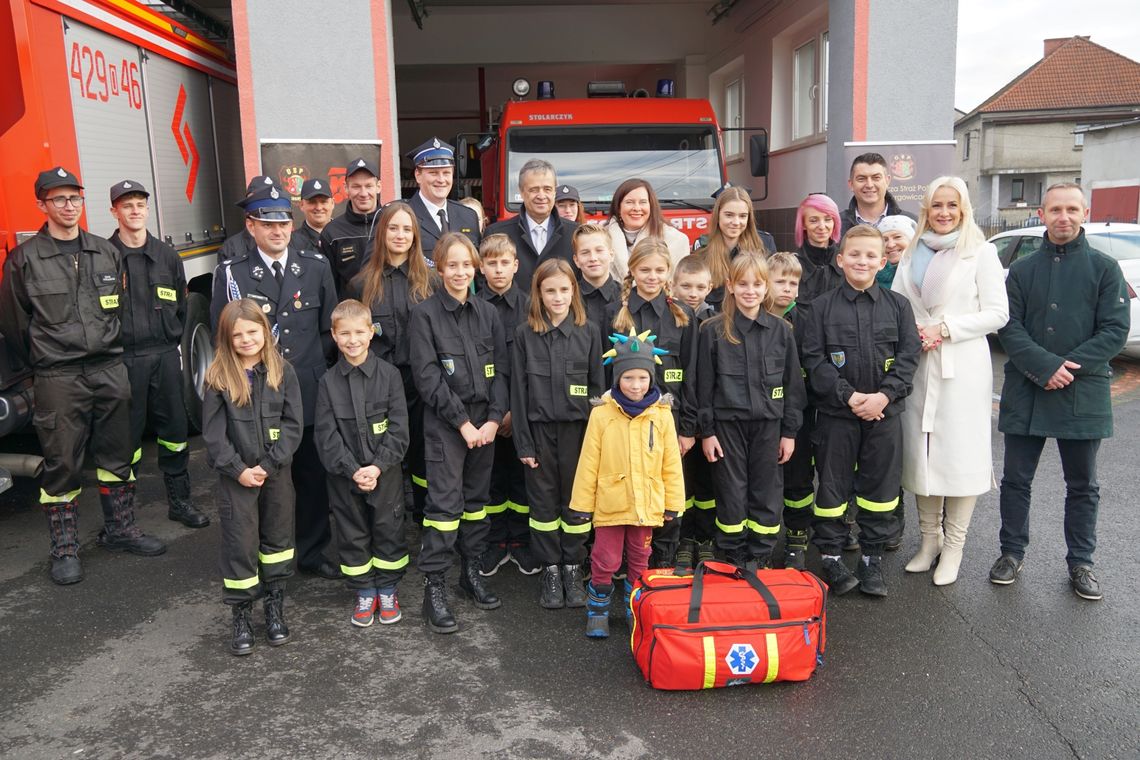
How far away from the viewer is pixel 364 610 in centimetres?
403

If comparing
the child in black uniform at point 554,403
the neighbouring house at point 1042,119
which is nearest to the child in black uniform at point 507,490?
the child in black uniform at point 554,403

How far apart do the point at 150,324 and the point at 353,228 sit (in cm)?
129

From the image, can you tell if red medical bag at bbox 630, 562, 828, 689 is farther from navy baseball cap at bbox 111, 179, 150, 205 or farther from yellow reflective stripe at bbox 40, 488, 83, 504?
navy baseball cap at bbox 111, 179, 150, 205

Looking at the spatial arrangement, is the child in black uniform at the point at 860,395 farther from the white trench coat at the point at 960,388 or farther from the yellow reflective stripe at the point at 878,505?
the white trench coat at the point at 960,388

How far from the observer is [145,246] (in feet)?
16.7

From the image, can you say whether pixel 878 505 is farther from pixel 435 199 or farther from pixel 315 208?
pixel 315 208

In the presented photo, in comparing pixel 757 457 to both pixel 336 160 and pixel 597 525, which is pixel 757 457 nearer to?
pixel 597 525

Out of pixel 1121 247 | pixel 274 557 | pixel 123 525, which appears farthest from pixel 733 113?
pixel 274 557

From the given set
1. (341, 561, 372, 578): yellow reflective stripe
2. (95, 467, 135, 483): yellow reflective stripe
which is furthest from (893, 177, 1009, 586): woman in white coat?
(95, 467, 135, 483): yellow reflective stripe

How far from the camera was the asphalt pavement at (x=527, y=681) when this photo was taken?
10.1ft

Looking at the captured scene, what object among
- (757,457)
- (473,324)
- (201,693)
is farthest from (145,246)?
(757,457)

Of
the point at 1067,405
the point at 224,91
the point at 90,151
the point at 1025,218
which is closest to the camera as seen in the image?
the point at 1067,405

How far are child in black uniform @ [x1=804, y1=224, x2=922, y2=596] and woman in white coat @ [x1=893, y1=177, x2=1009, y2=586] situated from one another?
143 millimetres

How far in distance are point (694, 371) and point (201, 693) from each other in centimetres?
247
